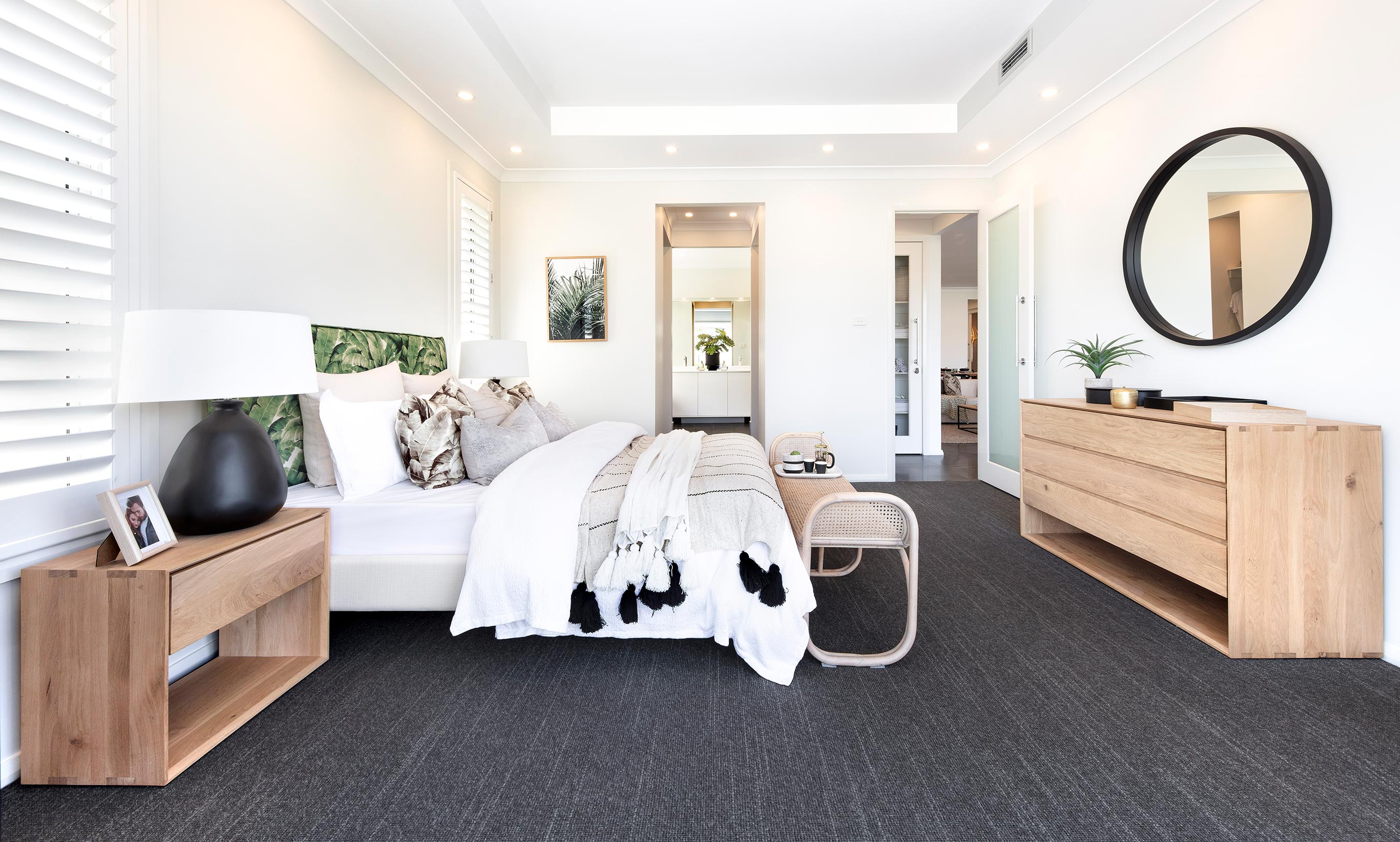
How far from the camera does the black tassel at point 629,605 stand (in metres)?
1.73

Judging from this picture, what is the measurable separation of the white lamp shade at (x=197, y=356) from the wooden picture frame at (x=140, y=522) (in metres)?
0.24

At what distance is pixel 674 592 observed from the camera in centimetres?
173

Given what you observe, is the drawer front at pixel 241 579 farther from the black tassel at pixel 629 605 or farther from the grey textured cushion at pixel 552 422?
the grey textured cushion at pixel 552 422

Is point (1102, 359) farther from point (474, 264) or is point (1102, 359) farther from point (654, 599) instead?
point (474, 264)

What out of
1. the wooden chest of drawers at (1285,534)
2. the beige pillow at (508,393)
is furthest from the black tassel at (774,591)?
the beige pillow at (508,393)

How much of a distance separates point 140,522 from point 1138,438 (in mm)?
3380

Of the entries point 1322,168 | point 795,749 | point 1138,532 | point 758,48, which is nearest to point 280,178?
point 758,48

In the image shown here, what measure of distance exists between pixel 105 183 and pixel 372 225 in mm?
1371

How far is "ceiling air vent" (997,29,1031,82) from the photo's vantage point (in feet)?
10.0

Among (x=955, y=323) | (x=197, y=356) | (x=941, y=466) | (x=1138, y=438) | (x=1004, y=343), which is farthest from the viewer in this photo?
(x=955, y=323)

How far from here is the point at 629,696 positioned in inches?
66.7

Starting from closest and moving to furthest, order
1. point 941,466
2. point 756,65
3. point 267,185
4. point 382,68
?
point 267,185 < point 382,68 < point 756,65 < point 941,466

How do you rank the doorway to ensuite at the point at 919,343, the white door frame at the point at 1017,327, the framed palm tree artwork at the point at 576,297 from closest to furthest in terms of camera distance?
1. the white door frame at the point at 1017,327
2. the framed palm tree artwork at the point at 576,297
3. the doorway to ensuite at the point at 919,343

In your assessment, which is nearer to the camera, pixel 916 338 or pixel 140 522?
pixel 140 522
